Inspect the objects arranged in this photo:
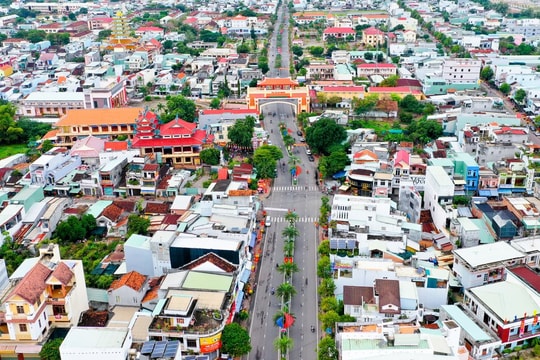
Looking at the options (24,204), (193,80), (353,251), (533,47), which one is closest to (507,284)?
(353,251)

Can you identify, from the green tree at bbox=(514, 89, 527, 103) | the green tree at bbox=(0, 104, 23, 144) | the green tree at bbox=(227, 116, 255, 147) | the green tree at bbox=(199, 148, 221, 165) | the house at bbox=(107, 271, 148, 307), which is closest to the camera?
the house at bbox=(107, 271, 148, 307)

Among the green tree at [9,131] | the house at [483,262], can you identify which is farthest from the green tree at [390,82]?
the green tree at [9,131]

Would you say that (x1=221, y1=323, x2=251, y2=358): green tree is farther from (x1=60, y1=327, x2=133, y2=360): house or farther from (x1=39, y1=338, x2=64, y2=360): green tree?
(x1=39, y1=338, x2=64, y2=360): green tree

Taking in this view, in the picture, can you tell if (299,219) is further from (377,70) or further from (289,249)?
(377,70)

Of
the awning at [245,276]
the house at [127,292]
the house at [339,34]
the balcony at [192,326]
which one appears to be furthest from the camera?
the house at [339,34]

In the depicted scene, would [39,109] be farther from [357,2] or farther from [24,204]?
[357,2]

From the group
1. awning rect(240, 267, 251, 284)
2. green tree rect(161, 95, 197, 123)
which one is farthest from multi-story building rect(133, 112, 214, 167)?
awning rect(240, 267, 251, 284)

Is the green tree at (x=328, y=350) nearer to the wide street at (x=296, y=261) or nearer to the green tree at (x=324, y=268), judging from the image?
the wide street at (x=296, y=261)
